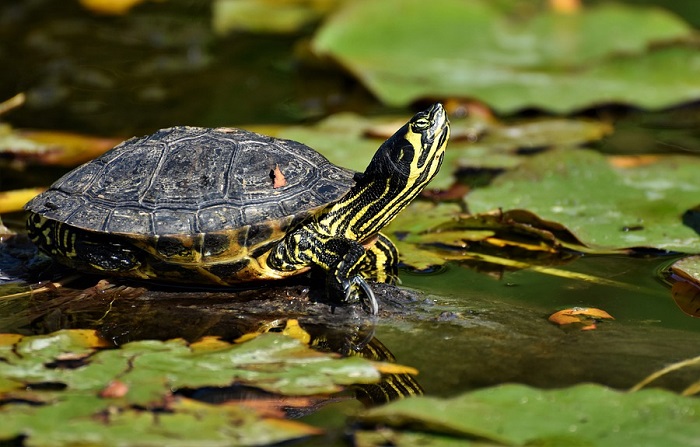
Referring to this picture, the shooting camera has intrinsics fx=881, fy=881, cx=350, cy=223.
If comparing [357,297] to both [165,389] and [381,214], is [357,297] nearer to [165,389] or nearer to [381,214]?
[381,214]

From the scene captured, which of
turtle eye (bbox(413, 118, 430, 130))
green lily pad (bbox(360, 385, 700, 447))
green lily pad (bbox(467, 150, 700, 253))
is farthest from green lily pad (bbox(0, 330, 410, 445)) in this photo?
green lily pad (bbox(467, 150, 700, 253))

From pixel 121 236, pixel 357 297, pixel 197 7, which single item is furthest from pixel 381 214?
pixel 197 7

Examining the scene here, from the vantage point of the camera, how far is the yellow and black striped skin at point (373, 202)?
12.5 feet

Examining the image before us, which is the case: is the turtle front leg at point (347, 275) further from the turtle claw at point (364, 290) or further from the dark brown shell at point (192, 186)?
the dark brown shell at point (192, 186)

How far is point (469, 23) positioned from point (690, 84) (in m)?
1.88

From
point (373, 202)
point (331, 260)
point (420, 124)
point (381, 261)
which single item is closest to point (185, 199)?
point (331, 260)

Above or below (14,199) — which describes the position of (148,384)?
below

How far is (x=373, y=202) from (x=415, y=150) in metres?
0.30

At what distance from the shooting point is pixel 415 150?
12.8 feet

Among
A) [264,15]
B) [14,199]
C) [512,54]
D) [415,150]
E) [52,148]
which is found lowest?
[14,199]

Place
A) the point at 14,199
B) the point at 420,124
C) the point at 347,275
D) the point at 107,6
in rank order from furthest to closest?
1. the point at 107,6
2. the point at 14,199
3. the point at 420,124
4. the point at 347,275

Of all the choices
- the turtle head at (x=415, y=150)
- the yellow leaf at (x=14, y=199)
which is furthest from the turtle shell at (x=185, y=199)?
the yellow leaf at (x=14, y=199)

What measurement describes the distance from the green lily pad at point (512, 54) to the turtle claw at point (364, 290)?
→ 3.11 m

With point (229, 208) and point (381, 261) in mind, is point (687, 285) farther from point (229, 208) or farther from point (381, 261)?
point (229, 208)
